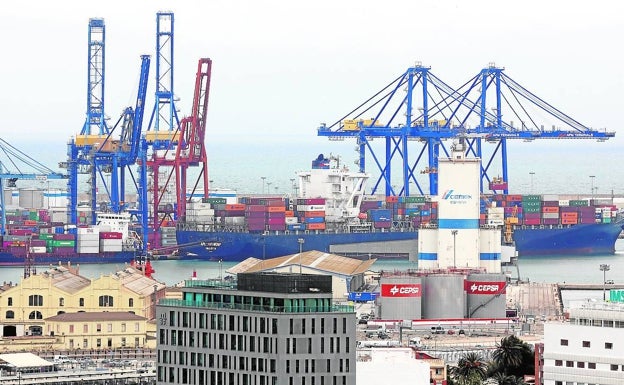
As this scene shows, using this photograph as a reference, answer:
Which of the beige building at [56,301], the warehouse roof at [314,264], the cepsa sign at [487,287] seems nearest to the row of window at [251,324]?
the beige building at [56,301]

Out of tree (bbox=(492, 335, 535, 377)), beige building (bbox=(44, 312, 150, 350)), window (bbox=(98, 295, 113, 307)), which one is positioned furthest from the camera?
window (bbox=(98, 295, 113, 307))

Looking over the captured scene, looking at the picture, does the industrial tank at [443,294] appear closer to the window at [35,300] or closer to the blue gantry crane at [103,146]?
the window at [35,300]

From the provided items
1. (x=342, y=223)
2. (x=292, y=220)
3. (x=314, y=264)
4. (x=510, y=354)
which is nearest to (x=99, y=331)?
(x=510, y=354)

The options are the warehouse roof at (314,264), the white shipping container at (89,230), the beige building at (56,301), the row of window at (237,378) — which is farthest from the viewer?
the white shipping container at (89,230)

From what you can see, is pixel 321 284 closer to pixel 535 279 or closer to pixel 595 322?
pixel 595 322

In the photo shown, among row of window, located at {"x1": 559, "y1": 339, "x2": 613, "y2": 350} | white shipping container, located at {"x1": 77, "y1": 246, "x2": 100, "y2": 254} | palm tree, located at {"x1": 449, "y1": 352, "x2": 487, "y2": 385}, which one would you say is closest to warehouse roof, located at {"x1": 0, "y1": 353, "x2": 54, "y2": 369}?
palm tree, located at {"x1": 449, "y1": 352, "x2": 487, "y2": 385}

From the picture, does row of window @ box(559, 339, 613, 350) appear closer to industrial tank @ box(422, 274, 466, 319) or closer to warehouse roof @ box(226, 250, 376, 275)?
industrial tank @ box(422, 274, 466, 319)

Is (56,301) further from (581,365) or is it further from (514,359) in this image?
(581,365)

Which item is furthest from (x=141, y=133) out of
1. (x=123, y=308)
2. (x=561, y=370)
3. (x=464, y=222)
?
(x=561, y=370)
